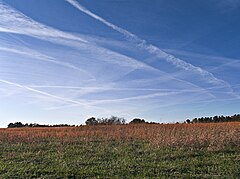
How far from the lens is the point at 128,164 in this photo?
1059 cm

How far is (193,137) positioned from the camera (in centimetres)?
1575

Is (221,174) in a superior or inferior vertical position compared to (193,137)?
inferior

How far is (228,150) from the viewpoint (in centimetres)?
1364

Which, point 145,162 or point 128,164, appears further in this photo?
point 145,162

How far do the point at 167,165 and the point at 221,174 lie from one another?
1.82 metres

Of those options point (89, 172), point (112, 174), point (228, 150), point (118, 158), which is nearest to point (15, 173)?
point (89, 172)

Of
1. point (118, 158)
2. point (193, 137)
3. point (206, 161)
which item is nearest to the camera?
point (206, 161)

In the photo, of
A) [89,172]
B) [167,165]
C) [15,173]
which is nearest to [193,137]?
[167,165]

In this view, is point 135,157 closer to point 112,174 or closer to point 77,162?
point 77,162

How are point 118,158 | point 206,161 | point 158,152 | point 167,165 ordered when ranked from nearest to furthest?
1. point 167,165
2. point 206,161
3. point 118,158
4. point 158,152

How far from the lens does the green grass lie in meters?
9.25

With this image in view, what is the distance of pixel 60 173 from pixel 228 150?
7.55 m

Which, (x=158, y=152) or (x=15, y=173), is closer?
(x=15, y=173)

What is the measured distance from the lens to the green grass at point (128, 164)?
A: 925 cm
